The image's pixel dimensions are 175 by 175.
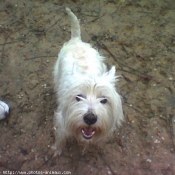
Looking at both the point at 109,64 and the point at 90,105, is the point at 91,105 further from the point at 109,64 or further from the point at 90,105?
the point at 109,64

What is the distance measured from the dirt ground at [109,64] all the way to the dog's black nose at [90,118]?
100 cm

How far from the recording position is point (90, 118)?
9.02 ft

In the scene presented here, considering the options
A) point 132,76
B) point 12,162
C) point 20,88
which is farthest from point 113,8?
point 12,162

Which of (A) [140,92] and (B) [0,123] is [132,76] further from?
(B) [0,123]

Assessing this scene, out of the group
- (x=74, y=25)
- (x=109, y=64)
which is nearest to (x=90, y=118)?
(x=74, y=25)

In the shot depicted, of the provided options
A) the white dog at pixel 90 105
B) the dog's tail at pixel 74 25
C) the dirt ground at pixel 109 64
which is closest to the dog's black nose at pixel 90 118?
the white dog at pixel 90 105

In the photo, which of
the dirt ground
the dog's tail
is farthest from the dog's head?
the dog's tail

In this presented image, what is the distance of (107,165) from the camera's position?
3.57m

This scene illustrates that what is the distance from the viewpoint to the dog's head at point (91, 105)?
278 centimetres

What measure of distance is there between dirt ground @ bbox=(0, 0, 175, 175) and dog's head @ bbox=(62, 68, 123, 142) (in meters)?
0.83

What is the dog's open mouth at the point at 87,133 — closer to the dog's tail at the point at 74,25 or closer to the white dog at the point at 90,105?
the white dog at the point at 90,105

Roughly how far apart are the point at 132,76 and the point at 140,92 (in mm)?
352

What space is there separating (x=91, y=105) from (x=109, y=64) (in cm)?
209

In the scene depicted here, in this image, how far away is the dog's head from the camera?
2.78 metres
